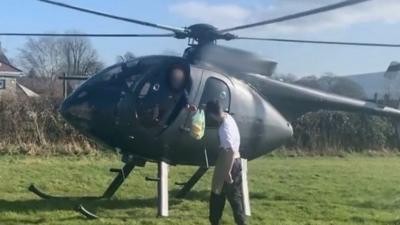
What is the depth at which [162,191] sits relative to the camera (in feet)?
34.2

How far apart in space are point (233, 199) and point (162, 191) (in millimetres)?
1771

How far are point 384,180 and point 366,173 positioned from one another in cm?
184

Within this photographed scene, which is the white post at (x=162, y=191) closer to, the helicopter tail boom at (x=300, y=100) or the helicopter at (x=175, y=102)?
the helicopter at (x=175, y=102)

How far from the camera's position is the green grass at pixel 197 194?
10258 mm

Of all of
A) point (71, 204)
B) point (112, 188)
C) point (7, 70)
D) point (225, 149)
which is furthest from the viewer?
point (7, 70)

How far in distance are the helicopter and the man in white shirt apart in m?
1.36

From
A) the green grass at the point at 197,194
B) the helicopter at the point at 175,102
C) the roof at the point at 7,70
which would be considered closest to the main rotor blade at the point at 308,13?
the helicopter at the point at 175,102

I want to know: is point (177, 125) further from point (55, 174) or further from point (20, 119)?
point (20, 119)

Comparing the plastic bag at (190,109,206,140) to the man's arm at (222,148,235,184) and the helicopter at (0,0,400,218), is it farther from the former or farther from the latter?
the man's arm at (222,148,235,184)

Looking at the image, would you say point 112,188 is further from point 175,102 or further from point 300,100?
point 300,100

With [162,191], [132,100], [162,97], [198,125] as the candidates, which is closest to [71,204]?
[162,191]

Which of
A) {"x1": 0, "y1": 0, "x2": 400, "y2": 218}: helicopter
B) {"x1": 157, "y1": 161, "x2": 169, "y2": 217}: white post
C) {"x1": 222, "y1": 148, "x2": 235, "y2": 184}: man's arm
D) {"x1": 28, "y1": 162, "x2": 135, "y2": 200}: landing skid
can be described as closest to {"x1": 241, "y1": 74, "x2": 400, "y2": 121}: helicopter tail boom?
{"x1": 0, "y1": 0, "x2": 400, "y2": 218}: helicopter

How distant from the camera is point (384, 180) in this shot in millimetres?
15945

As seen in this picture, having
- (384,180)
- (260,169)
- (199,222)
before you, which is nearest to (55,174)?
(260,169)
